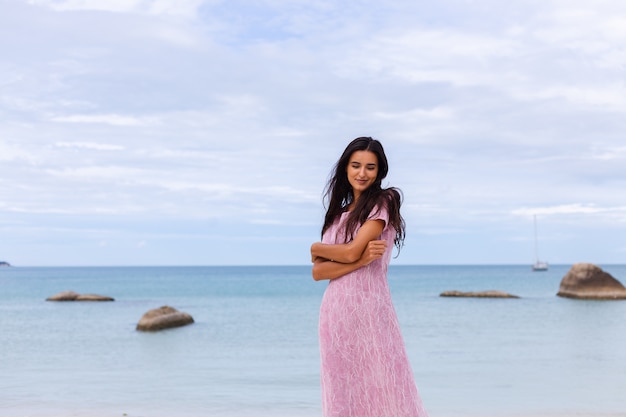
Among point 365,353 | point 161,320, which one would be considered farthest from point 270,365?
point 365,353

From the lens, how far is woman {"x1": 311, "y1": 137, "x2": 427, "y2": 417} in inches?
147

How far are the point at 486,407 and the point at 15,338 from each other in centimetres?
1583

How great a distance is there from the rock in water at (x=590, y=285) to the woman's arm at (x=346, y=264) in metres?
40.1

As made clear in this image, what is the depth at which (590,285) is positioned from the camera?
4194cm

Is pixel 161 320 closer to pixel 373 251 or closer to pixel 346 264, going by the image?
pixel 346 264

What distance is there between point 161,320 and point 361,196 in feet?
68.9

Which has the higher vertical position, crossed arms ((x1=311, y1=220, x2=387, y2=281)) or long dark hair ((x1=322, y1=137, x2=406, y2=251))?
long dark hair ((x1=322, y1=137, x2=406, y2=251))

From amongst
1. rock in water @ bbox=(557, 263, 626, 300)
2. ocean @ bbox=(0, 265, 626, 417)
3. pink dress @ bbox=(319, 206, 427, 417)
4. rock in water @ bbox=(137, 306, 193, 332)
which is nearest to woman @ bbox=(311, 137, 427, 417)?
pink dress @ bbox=(319, 206, 427, 417)

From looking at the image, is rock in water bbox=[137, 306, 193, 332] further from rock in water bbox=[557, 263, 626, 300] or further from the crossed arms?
rock in water bbox=[557, 263, 626, 300]

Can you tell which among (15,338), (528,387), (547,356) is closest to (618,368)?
(547,356)

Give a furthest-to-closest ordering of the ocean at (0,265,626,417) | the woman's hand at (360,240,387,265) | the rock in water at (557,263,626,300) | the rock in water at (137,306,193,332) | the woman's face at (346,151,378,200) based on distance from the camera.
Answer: the rock in water at (557,263,626,300) < the rock in water at (137,306,193,332) < the ocean at (0,265,626,417) < the woman's face at (346,151,378,200) < the woman's hand at (360,240,387,265)

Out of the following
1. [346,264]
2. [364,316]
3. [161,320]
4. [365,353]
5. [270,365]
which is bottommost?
[270,365]

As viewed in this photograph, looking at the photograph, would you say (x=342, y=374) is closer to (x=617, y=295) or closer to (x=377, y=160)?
(x=377, y=160)

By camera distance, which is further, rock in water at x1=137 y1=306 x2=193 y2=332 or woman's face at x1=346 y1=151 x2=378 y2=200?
rock in water at x1=137 y1=306 x2=193 y2=332
